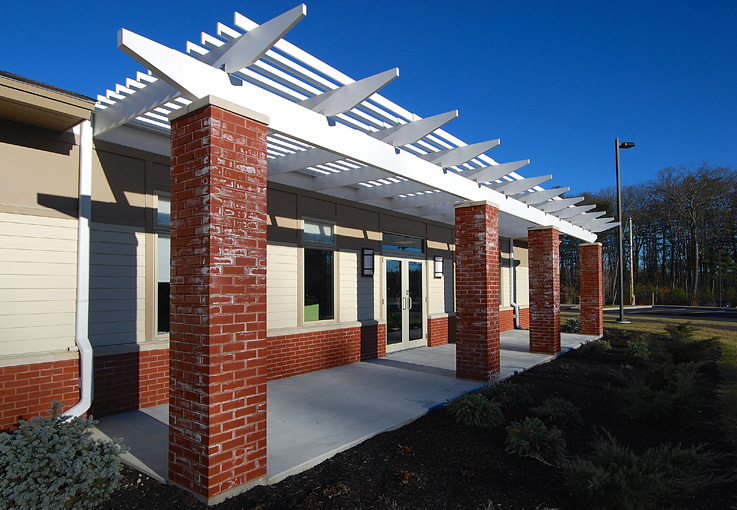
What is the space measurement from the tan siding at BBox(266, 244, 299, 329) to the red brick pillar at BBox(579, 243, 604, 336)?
914 centimetres

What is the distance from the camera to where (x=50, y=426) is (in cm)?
349

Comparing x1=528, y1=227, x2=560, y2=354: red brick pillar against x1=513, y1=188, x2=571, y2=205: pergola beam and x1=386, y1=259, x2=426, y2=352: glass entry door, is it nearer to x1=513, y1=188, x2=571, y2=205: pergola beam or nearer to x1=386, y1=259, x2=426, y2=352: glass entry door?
x1=513, y1=188, x2=571, y2=205: pergola beam

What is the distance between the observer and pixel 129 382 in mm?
5418

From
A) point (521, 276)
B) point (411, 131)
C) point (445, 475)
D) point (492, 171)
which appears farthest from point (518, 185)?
point (521, 276)

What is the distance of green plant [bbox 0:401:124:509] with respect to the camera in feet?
9.90

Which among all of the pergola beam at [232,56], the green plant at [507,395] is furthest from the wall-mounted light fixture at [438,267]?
the pergola beam at [232,56]

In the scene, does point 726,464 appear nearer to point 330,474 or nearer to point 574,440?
point 574,440

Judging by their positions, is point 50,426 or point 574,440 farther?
point 574,440

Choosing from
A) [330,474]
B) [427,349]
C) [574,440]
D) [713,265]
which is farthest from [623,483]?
[713,265]

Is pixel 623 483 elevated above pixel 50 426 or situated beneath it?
situated beneath

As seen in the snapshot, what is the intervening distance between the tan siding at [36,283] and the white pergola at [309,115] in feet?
4.17

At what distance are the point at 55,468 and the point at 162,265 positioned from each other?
3.08 metres

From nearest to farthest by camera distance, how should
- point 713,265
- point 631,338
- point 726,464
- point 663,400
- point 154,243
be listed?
point 726,464 < point 663,400 < point 154,243 < point 631,338 < point 713,265

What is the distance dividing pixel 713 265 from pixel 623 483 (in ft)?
144
